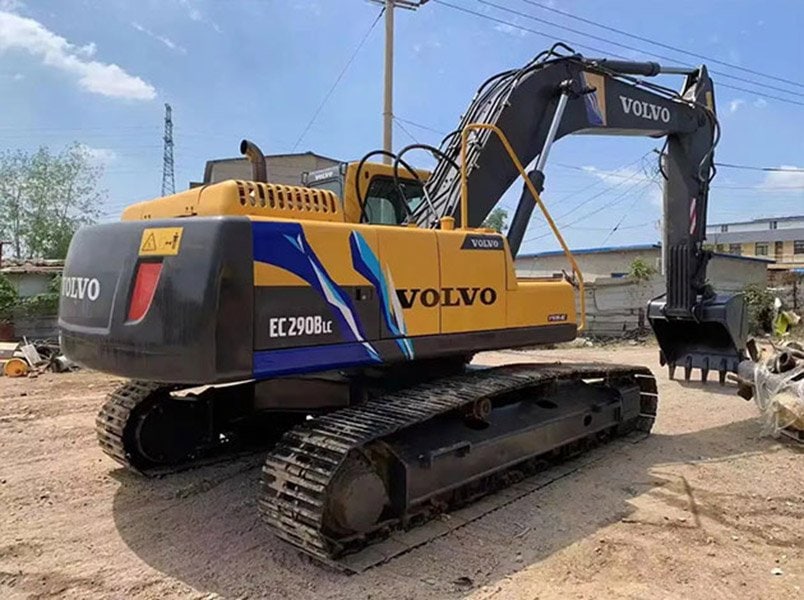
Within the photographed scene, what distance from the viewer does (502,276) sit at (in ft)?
14.5

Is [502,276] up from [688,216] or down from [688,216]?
down

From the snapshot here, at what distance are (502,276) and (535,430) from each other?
42.6 inches

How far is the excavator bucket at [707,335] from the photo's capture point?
757cm

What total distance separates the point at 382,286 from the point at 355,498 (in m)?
1.11

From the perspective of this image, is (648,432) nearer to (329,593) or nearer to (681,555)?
(681,555)

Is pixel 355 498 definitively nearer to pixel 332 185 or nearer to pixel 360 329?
pixel 360 329

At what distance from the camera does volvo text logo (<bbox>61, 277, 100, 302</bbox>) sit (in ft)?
11.6

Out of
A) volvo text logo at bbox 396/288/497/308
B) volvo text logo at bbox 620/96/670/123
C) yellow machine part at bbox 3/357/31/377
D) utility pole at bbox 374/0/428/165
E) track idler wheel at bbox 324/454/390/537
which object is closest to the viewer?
track idler wheel at bbox 324/454/390/537

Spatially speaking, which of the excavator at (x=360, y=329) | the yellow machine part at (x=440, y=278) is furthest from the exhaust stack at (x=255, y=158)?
the yellow machine part at (x=440, y=278)

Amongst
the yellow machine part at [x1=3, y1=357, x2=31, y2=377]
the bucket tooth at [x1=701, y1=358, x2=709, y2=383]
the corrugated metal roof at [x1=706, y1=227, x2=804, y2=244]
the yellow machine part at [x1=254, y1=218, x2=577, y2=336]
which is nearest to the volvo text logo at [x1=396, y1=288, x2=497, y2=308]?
the yellow machine part at [x1=254, y1=218, x2=577, y2=336]

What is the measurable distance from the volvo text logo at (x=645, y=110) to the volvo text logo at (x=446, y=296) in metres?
3.24

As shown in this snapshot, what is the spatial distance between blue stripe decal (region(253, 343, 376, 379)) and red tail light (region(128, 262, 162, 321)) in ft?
1.90

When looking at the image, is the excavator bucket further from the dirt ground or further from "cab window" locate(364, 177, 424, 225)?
"cab window" locate(364, 177, 424, 225)

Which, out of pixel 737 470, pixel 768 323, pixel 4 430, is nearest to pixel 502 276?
pixel 737 470
